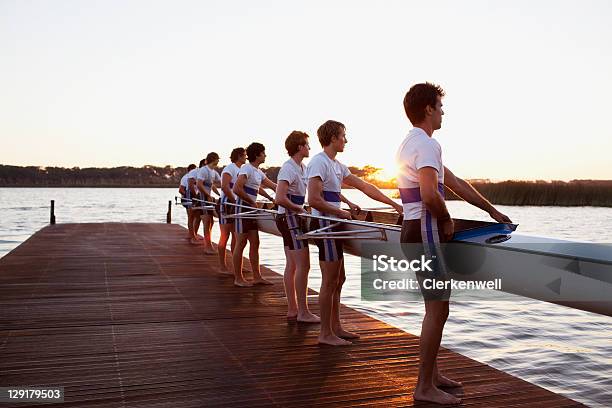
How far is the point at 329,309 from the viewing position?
533 cm

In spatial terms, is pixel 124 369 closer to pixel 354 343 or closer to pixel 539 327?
pixel 354 343

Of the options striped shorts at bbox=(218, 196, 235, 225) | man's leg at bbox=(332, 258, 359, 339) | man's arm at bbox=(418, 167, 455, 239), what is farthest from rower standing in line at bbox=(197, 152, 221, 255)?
man's arm at bbox=(418, 167, 455, 239)

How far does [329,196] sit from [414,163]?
1659mm

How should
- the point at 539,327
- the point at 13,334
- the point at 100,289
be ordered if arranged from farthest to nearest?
the point at 539,327
the point at 100,289
the point at 13,334

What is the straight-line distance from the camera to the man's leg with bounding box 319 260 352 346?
5.19 metres

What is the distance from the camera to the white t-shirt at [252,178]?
25.5 ft

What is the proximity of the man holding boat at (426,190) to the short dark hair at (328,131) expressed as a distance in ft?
4.59

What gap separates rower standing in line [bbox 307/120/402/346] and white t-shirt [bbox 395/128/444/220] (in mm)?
1320

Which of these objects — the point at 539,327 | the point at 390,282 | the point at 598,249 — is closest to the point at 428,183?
the point at 598,249

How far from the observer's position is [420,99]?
3.61m

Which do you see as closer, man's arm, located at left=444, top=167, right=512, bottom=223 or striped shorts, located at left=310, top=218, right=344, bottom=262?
man's arm, located at left=444, top=167, right=512, bottom=223

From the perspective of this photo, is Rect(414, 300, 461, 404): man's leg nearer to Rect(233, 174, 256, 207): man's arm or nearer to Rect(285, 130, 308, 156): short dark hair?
Rect(285, 130, 308, 156): short dark hair

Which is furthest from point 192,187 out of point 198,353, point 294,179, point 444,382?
point 444,382

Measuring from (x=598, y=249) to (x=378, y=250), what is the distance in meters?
3.13
